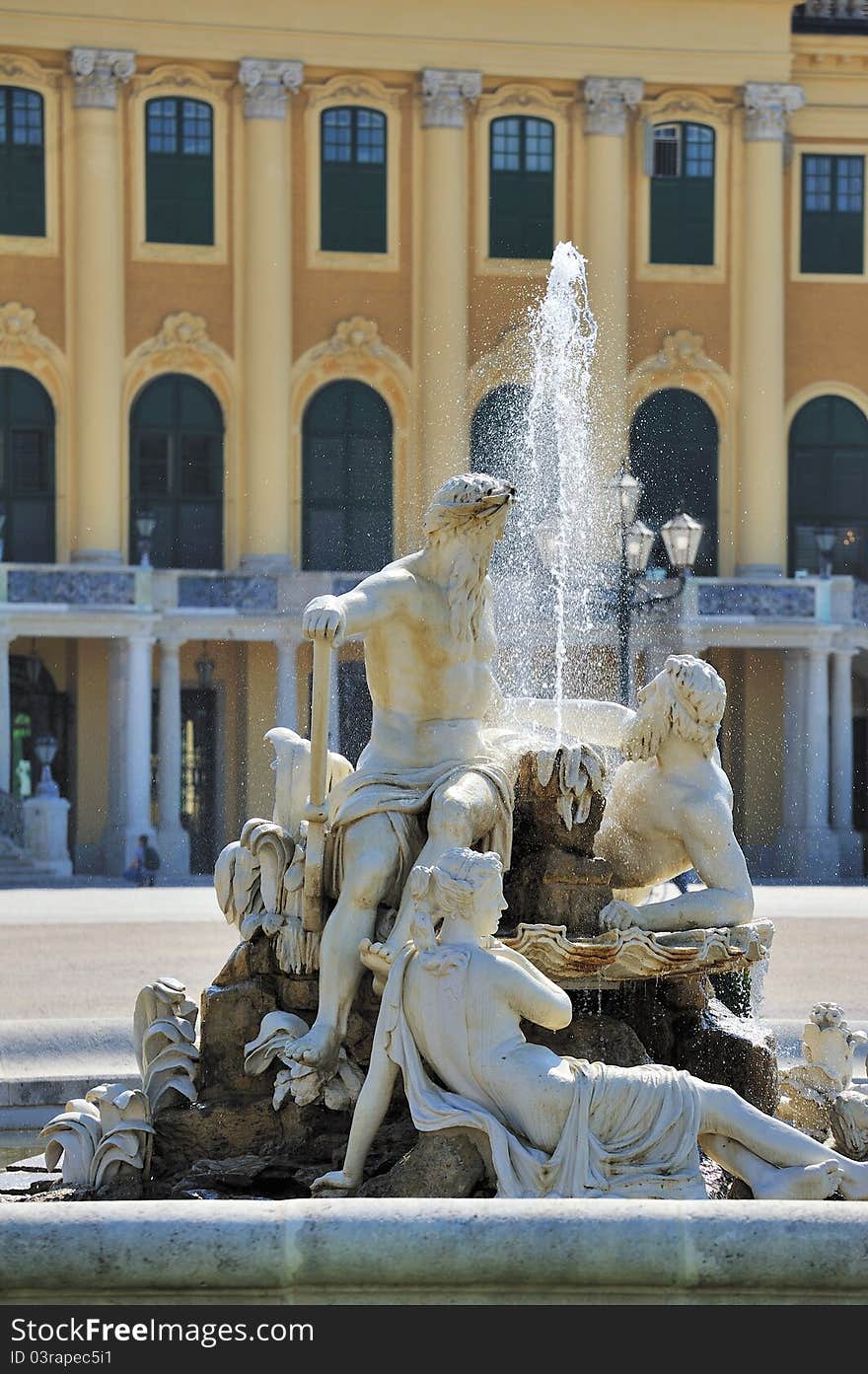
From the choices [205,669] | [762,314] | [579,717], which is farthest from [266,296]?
[579,717]

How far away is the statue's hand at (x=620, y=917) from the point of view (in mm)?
6965

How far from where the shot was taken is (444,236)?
35438 mm

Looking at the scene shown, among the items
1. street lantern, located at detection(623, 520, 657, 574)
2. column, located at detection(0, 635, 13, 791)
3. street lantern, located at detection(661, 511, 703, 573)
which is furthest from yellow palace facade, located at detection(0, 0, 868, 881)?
street lantern, located at detection(623, 520, 657, 574)

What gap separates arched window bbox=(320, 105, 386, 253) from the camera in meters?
35.6

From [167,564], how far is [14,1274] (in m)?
30.2

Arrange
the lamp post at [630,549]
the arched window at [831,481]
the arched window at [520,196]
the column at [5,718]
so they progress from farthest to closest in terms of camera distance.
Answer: the arched window at [831,481] < the arched window at [520,196] < the column at [5,718] < the lamp post at [630,549]

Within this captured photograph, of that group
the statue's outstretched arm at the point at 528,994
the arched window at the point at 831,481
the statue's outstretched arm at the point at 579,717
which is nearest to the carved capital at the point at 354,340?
the arched window at the point at 831,481

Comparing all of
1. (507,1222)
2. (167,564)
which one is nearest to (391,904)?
(507,1222)

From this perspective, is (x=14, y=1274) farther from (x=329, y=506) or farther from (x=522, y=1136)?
(x=329, y=506)

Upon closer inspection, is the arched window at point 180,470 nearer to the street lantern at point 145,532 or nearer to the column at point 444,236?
the street lantern at point 145,532

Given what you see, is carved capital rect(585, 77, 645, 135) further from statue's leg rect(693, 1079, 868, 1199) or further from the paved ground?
statue's leg rect(693, 1079, 868, 1199)

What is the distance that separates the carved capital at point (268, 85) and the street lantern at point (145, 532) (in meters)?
5.77

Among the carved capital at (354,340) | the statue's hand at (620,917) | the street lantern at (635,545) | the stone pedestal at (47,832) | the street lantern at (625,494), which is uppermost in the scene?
the carved capital at (354,340)

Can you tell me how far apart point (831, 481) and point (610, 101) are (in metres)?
6.33
